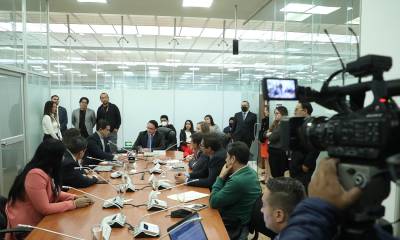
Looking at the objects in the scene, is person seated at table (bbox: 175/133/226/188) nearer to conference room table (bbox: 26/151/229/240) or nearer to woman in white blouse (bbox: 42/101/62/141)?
conference room table (bbox: 26/151/229/240)

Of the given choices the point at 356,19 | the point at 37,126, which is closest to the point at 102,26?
the point at 37,126

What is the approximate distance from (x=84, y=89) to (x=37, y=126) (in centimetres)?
319

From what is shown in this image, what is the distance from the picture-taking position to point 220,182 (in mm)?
2553

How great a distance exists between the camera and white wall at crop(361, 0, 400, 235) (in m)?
2.55

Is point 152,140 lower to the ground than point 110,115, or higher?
lower

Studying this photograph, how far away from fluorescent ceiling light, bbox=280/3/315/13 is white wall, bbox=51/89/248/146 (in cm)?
387

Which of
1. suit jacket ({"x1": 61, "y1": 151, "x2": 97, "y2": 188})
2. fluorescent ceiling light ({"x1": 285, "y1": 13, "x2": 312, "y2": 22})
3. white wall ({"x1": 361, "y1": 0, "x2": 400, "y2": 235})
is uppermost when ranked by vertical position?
fluorescent ceiling light ({"x1": 285, "y1": 13, "x2": 312, "y2": 22})

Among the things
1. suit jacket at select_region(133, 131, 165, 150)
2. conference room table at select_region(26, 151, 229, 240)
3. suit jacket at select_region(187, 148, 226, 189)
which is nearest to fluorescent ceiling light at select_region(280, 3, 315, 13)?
suit jacket at select_region(187, 148, 226, 189)

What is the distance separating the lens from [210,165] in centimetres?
311

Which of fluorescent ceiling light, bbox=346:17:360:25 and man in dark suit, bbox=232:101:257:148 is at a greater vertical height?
fluorescent ceiling light, bbox=346:17:360:25

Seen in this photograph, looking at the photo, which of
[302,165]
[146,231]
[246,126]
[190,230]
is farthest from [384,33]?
[246,126]

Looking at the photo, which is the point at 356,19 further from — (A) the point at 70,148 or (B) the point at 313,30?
(A) the point at 70,148

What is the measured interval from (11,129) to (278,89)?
4.14m

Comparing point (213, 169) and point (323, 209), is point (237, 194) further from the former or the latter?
point (323, 209)
